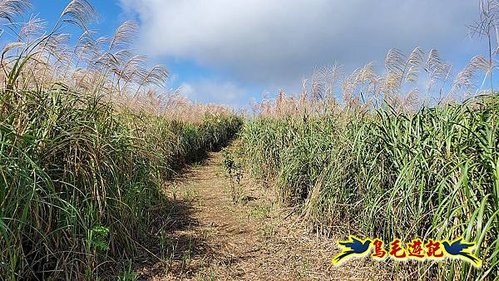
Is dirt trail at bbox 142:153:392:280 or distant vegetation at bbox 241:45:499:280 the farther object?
dirt trail at bbox 142:153:392:280

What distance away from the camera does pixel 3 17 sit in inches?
119

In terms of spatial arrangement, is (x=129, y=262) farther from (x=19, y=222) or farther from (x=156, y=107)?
(x=156, y=107)

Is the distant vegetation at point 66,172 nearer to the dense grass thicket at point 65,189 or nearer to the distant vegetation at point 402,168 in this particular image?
the dense grass thicket at point 65,189

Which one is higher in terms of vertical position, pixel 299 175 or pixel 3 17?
pixel 3 17

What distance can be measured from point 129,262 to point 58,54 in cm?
203

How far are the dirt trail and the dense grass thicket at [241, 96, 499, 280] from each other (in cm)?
33

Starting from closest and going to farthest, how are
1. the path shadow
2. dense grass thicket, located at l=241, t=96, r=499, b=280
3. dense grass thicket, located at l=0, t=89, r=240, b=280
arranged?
1. dense grass thicket, located at l=241, t=96, r=499, b=280
2. dense grass thicket, located at l=0, t=89, r=240, b=280
3. the path shadow

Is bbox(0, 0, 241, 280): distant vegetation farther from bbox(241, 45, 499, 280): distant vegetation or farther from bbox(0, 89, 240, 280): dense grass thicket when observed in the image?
bbox(241, 45, 499, 280): distant vegetation

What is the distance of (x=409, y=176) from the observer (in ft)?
8.94

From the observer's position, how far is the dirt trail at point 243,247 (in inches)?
133

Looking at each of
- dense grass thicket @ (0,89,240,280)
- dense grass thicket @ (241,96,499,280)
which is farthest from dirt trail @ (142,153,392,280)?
dense grass thicket @ (0,89,240,280)

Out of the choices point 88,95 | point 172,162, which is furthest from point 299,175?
point 172,162

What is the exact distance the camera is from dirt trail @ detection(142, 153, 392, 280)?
3371mm

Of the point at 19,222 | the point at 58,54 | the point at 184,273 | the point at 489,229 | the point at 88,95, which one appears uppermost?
the point at 58,54
